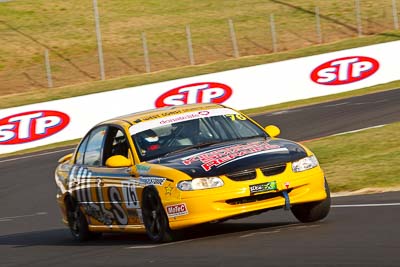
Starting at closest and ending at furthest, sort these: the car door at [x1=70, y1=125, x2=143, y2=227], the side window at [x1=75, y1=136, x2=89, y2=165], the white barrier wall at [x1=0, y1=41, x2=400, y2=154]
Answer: the car door at [x1=70, y1=125, x2=143, y2=227] → the side window at [x1=75, y1=136, x2=89, y2=165] → the white barrier wall at [x1=0, y1=41, x2=400, y2=154]

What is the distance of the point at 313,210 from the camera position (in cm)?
1041

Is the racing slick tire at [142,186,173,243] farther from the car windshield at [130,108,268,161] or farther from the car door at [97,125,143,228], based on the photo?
the car windshield at [130,108,268,161]

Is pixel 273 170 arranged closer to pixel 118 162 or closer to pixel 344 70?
pixel 118 162

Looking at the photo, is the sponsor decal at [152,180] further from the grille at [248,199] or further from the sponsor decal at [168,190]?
the grille at [248,199]

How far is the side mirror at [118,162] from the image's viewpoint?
1057 cm

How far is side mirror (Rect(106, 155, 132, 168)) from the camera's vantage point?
1057 cm

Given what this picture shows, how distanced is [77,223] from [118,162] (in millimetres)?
1954

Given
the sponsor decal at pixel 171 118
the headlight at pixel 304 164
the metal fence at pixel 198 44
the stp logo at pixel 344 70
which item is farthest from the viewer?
the metal fence at pixel 198 44

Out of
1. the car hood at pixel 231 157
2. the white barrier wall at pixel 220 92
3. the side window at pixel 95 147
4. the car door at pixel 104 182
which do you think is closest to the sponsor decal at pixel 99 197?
the car door at pixel 104 182

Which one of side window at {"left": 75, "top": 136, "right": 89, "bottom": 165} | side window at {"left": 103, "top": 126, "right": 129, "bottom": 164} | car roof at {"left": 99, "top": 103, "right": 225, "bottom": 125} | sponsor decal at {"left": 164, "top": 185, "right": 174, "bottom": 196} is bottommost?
sponsor decal at {"left": 164, "top": 185, "right": 174, "bottom": 196}

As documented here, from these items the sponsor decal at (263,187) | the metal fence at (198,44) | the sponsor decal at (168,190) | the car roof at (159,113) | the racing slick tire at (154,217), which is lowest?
the metal fence at (198,44)

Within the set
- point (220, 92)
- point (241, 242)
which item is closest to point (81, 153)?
point (241, 242)

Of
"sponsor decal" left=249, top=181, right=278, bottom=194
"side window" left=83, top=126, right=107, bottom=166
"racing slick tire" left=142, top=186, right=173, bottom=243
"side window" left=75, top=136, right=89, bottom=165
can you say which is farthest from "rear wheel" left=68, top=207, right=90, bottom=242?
"sponsor decal" left=249, top=181, right=278, bottom=194

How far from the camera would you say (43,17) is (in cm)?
4866
